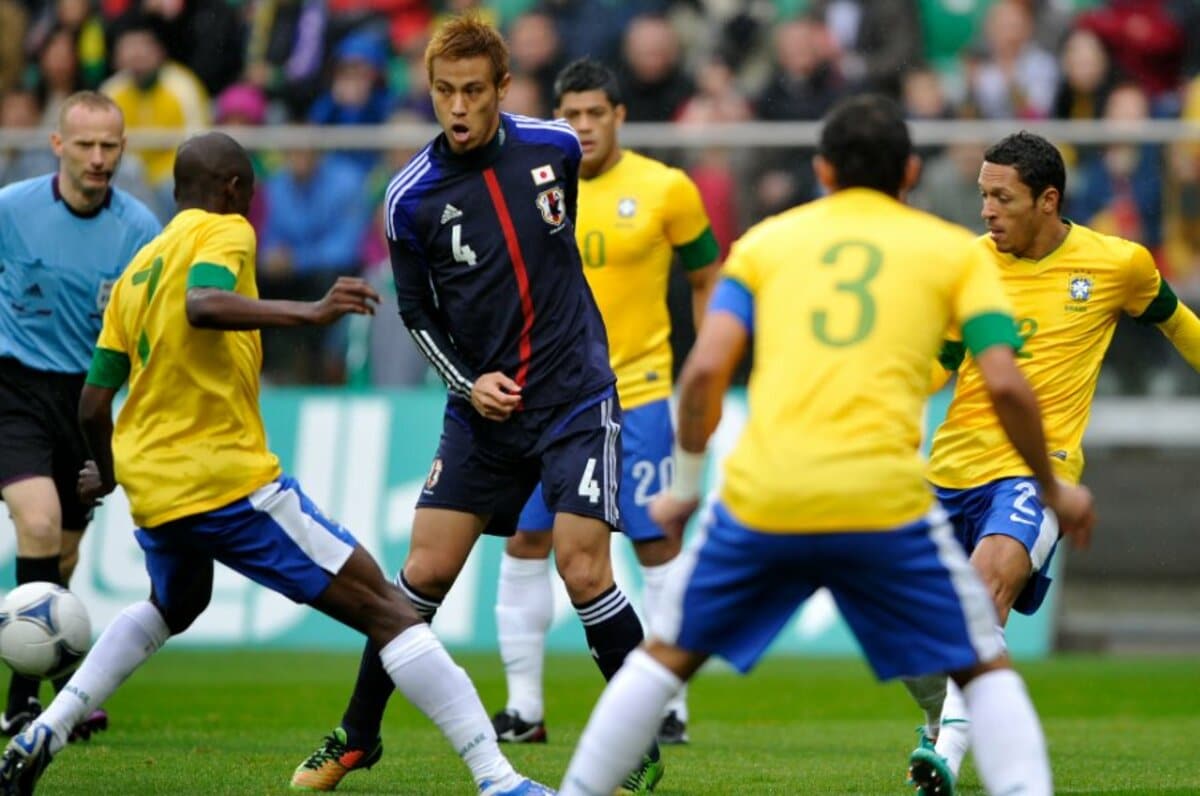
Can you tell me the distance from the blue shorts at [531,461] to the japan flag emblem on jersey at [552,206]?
70 cm

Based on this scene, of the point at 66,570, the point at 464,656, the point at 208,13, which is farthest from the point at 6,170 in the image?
the point at 66,570

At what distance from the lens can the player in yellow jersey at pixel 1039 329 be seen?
808 cm

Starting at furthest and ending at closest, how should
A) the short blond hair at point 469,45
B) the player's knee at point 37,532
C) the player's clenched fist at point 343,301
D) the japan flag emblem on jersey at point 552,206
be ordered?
the player's knee at point 37,532 → the japan flag emblem on jersey at point 552,206 → the short blond hair at point 469,45 → the player's clenched fist at point 343,301

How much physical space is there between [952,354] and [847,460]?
2.80 meters

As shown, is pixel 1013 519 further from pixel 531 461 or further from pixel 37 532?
pixel 37 532

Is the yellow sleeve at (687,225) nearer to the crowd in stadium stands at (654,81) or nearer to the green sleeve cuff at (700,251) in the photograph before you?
the green sleeve cuff at (700,251)

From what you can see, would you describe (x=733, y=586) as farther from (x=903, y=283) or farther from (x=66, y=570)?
(x=66, y=570)

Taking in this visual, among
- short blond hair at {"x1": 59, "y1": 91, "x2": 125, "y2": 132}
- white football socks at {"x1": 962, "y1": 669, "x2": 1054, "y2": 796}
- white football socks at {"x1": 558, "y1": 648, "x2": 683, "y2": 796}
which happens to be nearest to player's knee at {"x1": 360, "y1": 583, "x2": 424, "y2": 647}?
white football socks at {"x1": 558, "y1": 648, "x2": 683, "y2": 796}

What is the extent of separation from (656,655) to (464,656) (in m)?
9.02

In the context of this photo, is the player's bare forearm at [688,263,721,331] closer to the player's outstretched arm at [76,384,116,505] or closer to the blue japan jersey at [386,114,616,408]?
the blue japan jersey at [386,114,616,408]

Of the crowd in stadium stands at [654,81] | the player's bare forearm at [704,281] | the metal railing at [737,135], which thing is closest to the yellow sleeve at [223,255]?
the player's bare forearm at [704,281]

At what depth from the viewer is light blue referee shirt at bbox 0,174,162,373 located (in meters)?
9.70

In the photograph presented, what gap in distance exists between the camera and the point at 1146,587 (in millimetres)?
15836

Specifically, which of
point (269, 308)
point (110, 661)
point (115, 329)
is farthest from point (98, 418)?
point (269, 308)
